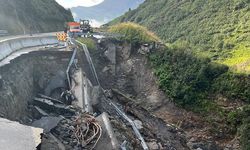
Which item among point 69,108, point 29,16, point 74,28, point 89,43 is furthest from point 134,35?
point 69,108

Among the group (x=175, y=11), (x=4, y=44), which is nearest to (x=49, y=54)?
(x=4, y=44)

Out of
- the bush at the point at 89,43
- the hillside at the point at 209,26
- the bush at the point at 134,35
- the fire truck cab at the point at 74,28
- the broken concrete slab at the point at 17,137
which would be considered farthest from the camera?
the hillside at the point at 209,26

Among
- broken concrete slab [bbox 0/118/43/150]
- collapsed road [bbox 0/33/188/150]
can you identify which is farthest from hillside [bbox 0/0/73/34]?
broken concrete slab [bbox 0/118/43/150]

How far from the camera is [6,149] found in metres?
9.70

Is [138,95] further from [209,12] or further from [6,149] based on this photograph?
[209,12]

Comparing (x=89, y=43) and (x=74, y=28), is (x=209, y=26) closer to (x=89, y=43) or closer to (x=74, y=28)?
(x=74, y=28)

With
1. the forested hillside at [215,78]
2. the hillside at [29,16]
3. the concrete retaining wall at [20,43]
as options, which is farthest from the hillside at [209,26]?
the hillside at [29,16]

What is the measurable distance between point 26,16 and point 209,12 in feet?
84.8

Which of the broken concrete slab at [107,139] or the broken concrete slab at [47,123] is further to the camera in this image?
the broken concrete slab at [47,123]

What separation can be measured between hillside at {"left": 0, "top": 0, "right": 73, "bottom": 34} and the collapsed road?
11.7m

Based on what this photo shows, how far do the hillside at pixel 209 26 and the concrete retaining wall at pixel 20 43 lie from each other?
11.5m

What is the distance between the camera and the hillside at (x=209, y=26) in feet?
139

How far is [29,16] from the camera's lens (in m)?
→ 44.7

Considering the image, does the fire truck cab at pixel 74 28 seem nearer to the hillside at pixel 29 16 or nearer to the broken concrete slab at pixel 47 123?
the hillside at pixel 29 16
